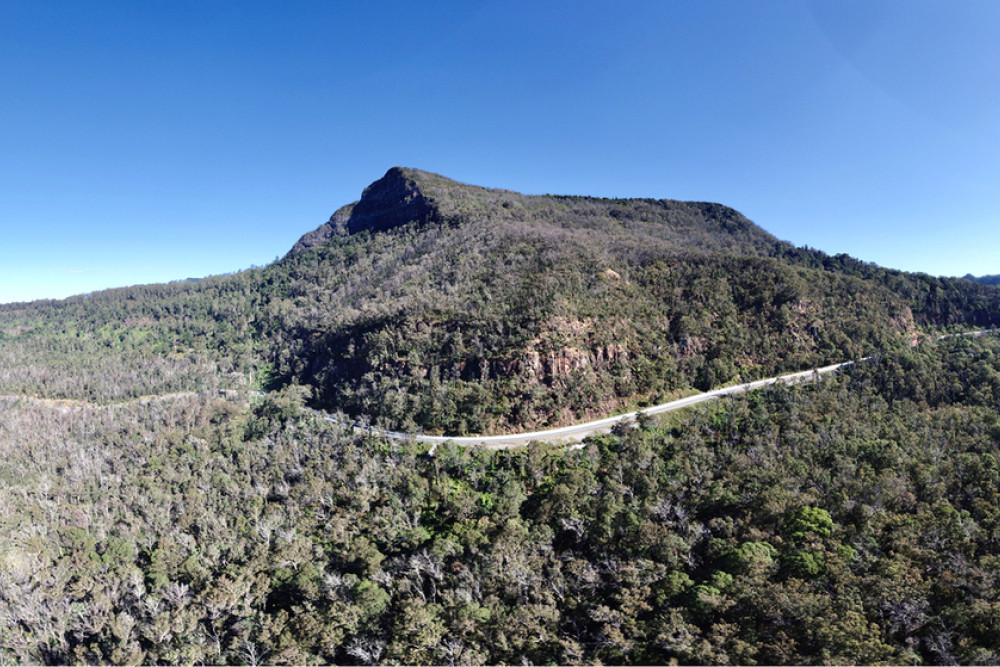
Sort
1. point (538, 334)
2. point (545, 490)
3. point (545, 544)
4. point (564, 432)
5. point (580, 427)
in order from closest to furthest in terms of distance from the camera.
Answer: point (545, 544)
point (545, 490)
point (564, 432)
point (580, 427)
point (538, 334)

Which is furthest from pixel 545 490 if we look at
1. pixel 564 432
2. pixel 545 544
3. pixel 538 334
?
pixel 538 334

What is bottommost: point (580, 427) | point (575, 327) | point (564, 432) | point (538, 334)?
point (564, 432)

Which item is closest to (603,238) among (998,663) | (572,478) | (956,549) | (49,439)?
(572,478)

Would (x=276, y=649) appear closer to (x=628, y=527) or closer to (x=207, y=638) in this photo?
(x=207, y=638)

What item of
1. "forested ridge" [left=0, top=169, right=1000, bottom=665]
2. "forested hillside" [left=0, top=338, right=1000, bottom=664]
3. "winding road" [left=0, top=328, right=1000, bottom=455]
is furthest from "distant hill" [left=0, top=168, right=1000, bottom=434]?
"forested hillside" [left=0, top=338, right=1000, bottom=664]

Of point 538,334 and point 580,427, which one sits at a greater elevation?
point 538,334

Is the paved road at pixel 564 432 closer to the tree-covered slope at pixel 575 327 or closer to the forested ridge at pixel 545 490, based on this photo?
the tree-covered slope at pixel 575 327

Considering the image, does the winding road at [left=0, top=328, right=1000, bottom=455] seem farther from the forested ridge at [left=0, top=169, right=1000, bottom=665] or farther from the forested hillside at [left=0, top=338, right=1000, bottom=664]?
the forested hillside at [left=0, top=338, right=1000, bottom=664]

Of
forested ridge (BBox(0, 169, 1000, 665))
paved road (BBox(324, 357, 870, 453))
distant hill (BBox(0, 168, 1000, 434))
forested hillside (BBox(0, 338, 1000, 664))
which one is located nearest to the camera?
forested hillside (BBox(0, 338, 1000, 664))

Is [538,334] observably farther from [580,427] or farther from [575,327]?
[580,427]
